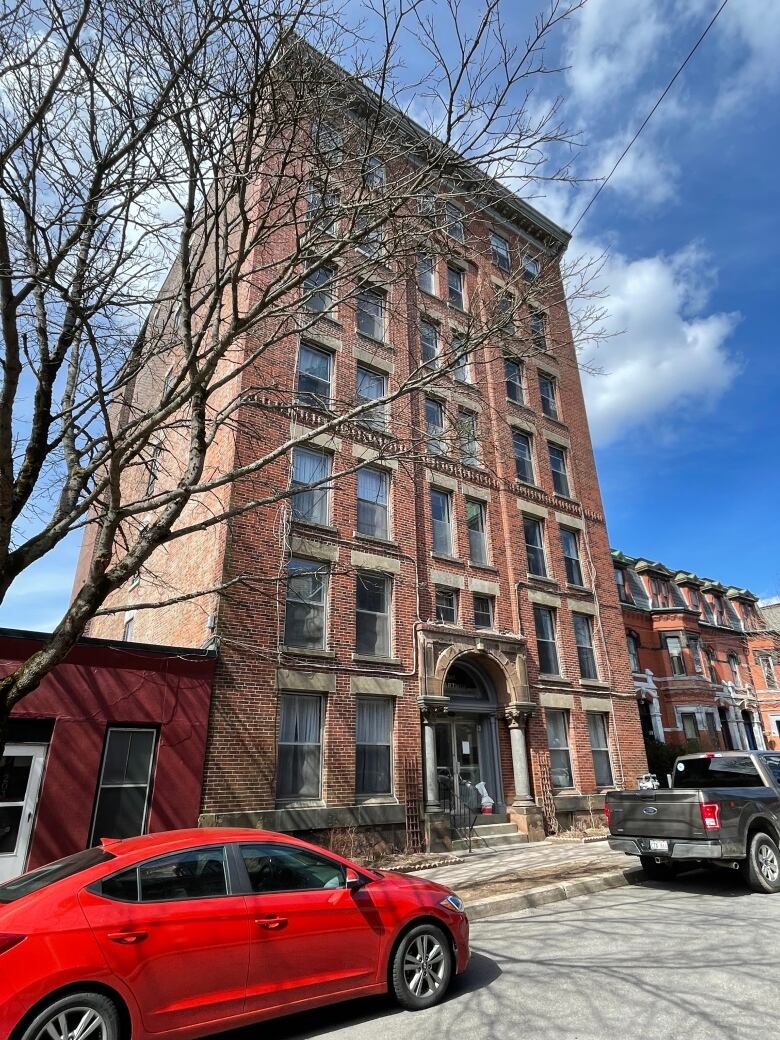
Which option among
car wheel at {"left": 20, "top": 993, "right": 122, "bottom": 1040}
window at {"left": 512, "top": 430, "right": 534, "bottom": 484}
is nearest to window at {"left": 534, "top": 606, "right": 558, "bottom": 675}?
window at {"left": 512, "top": 430, "right": 534, "bottom": 484}

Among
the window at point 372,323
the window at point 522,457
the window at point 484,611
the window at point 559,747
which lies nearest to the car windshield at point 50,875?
the window at point 484,611

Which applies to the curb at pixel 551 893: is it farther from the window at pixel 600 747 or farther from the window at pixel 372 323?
the window at pixel 372 323

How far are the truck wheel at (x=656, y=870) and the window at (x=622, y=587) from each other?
20660 mm

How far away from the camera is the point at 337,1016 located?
4.86 meters

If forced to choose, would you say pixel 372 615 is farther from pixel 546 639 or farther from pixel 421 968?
pixel 421 968

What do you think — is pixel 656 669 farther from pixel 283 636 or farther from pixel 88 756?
pixel 88 756

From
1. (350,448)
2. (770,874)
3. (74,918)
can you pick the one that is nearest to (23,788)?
(74,918)

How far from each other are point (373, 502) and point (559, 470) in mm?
8747

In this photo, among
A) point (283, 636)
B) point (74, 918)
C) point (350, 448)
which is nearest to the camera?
point (74, 918)

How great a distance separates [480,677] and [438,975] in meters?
11.4

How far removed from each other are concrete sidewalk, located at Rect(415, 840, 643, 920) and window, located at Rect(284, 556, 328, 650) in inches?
192

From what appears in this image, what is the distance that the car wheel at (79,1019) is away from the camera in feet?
11.6

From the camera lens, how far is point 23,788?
881cm

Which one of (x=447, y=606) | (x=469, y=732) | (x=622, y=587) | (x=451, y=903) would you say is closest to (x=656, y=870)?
(x=451, y=903)
